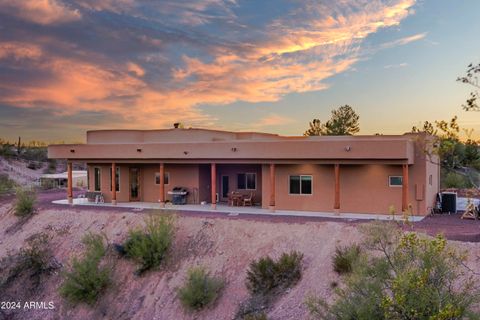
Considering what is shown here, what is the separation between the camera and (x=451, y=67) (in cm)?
2230

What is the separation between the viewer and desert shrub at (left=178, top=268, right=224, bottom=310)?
14.8 metres

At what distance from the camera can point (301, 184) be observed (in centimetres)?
2208

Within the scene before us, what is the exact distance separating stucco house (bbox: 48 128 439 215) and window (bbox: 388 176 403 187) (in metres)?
0.04

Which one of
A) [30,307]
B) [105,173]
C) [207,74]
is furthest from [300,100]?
[30,307]

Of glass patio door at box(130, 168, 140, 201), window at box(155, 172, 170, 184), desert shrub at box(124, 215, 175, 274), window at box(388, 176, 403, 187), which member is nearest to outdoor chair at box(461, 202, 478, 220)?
window at box(388, 176, 403, 187)

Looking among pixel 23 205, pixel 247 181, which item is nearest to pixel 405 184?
pixel 247 181

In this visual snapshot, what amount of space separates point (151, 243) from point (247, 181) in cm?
911

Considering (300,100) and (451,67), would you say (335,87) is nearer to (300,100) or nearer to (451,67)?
(300,100)

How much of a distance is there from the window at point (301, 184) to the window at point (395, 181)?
3724 mm

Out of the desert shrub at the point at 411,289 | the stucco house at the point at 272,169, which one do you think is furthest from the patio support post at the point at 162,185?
the desert shrub at the point at 411,289

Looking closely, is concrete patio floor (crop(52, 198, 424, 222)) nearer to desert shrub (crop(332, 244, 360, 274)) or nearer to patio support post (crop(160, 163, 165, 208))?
patio support post (crop(160, 163, 165, 208))

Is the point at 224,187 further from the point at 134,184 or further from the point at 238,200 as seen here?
the point at 134,184

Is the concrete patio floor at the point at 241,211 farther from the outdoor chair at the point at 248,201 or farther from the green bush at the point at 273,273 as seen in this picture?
the green bush at the point at 273,273

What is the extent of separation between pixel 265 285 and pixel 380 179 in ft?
29.1
